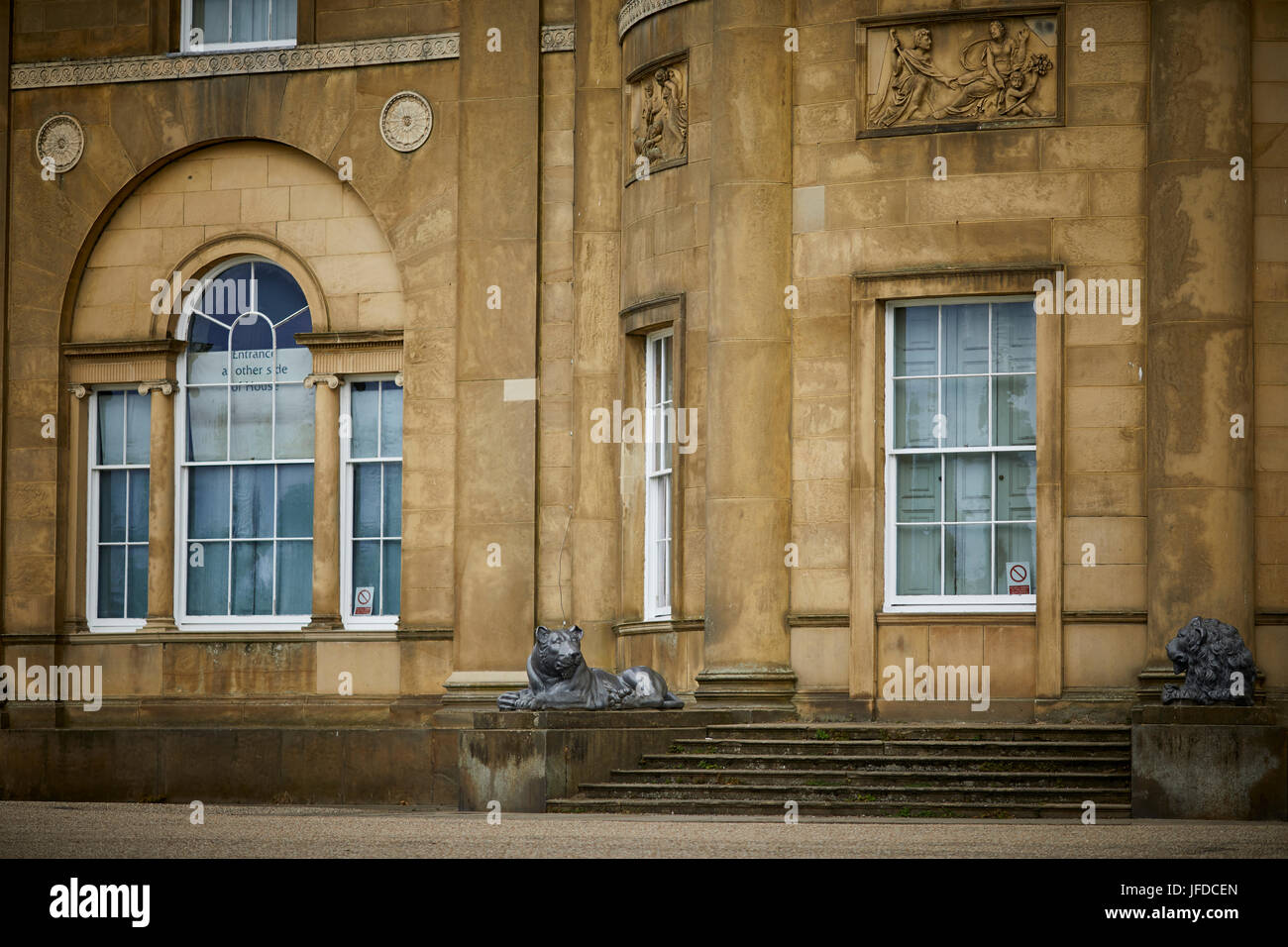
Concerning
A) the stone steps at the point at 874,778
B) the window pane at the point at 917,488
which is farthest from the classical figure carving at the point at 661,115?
the stone steps at the point at 874,778

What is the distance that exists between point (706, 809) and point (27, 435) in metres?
10.4

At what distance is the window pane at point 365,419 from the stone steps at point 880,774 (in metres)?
6.11

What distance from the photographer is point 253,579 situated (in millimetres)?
24422

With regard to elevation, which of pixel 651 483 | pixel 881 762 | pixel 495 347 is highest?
pixel 495 347

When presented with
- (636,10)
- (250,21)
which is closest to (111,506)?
(250,21)

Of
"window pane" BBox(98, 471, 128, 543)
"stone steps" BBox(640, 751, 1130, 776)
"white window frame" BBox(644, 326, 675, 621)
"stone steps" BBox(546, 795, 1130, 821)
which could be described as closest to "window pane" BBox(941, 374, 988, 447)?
"white window frame" BBox(644, 326, 675, 621)

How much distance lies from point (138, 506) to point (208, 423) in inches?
49.7

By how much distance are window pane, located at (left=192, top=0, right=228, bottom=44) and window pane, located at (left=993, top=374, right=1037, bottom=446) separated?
9919mm

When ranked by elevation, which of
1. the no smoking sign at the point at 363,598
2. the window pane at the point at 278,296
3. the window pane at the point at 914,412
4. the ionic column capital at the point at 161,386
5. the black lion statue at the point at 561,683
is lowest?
the black lion statue at the point at 561,683

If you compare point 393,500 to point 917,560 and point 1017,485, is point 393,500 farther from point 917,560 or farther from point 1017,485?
point 1017,485

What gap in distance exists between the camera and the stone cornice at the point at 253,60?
2364 centimetres

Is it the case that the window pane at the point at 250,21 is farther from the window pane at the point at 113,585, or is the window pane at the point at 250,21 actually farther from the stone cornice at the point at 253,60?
the window pane at the point at 113,585

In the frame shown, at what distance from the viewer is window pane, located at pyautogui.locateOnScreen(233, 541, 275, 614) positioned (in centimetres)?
2436

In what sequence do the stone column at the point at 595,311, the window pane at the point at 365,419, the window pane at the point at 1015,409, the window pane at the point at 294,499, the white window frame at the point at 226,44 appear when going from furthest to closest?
the white window frame at the point at 226,44 → the window pane at the point at 294,499 → the window pane at the point at 365,419 → the stone column at the point at 595,311 → the window pane at the point at 1015,409
